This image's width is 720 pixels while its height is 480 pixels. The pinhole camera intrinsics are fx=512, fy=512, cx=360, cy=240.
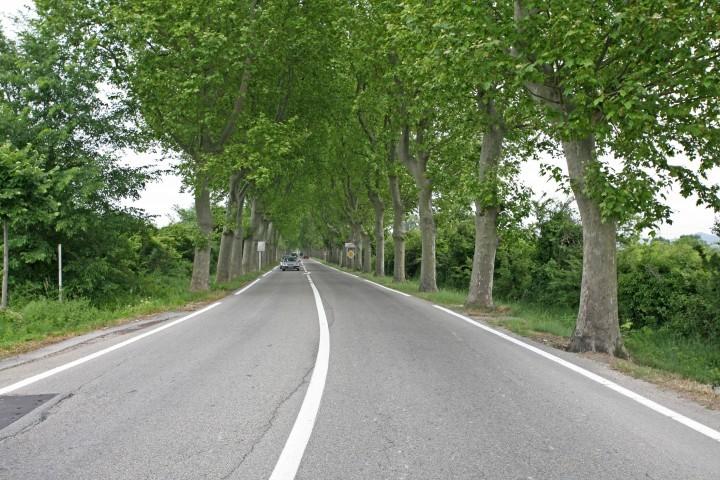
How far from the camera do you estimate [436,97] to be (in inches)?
542

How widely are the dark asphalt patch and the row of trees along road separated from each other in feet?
24.3

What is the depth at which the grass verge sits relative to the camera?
6188mm

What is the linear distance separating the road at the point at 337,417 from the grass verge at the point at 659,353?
0.47m

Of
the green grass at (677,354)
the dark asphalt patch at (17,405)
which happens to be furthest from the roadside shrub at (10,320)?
the green grass at (677,354)

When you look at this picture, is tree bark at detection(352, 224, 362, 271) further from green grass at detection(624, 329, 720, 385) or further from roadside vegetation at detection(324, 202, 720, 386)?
green grass at detection(624, 329, 720, 385)

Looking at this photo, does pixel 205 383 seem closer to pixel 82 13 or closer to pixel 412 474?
pixel 412 474

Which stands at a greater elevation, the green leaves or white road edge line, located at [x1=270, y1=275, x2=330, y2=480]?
the green leaves

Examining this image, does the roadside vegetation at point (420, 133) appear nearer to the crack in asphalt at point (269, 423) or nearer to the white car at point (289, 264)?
the crack in asphalt at point (269, 423)

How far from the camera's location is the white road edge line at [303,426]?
343 cm

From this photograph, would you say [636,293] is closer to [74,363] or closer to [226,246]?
[74,363]

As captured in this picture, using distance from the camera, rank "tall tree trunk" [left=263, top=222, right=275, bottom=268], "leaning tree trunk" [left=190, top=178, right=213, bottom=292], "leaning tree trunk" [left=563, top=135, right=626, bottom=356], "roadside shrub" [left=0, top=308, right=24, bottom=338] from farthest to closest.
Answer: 1. "tall tree trunk" [left=263, top=222, right=275, bottom=268]
2. "leaning tree trunk" [left=190, top=178, right=213, bottom=292]
3. "roadside shrub" [left=0, top=308, right=24, bottom=338]
4. "leaning tree trunk" [left=563, top=135, right=626, bottom=356]

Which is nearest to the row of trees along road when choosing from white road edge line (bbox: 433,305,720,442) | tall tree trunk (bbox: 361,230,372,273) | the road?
white road edge line (bbox: 433,305,720,442)

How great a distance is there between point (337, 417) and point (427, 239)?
57.0 feet

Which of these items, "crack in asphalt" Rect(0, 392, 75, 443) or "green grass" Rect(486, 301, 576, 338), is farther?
"green grass" Rect(486, 301, 576, 338)
